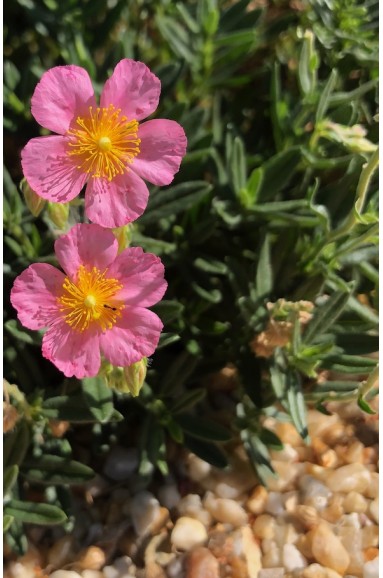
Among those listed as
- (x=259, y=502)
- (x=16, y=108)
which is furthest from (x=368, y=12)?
(x=259, y=502)

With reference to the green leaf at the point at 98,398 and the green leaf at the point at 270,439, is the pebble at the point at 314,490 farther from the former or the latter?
the green leaf at the point at 98,398

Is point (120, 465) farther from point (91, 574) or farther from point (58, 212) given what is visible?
point (58, 212)

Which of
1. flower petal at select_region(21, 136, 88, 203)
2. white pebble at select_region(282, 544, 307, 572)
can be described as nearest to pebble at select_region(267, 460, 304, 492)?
white pebble at select_region(282, 544, 307, 572)

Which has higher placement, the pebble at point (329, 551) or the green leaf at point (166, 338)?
the green leaf at point (166, 338)

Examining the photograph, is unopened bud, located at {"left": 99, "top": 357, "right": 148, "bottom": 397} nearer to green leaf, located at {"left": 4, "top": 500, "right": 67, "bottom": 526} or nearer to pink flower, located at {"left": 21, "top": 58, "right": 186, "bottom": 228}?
pink flower, located at {"left": 21, "top": 58, "right": 186, "bottom": 228}

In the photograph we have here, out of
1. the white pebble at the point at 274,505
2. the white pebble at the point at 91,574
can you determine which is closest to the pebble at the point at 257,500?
the white pebble at the point at 274,505

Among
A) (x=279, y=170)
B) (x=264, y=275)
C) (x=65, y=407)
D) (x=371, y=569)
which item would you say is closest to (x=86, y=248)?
(x=65, y=407)
